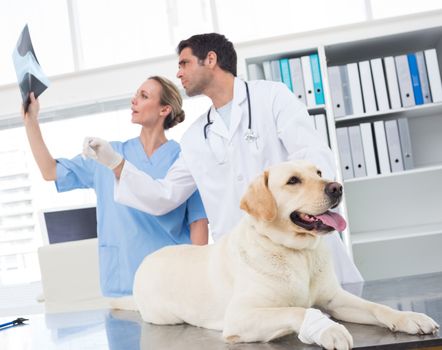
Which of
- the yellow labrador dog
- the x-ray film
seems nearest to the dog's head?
the yellow labrador dog

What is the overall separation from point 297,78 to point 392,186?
0.88 meters

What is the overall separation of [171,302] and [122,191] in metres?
0.62

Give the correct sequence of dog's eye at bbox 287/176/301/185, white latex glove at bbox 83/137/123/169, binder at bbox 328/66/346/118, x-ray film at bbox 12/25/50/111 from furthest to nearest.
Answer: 1. binder at bbox 328/66/346/118
2. x-ray film at bbox 12/25/50/111
3. white latex glove at bbox 83/137/123/169
4. dog's eye at bbox 287/176/301/185

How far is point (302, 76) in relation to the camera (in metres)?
3.00

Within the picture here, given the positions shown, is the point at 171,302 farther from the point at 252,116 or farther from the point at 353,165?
the point at 353,165

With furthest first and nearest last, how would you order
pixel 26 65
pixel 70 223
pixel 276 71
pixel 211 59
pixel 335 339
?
pixel 70 223, pixel 276 71, pixel 211 59, pixel 26 65, pixel 335 339

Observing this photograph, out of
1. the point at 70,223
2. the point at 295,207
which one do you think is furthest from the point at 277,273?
the point at 70,223

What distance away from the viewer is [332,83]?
9.84 ft

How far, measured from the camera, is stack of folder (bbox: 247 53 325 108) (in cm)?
299

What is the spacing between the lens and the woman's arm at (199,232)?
1.99 meters

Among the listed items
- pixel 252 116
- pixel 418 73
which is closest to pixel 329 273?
pixel 252 116

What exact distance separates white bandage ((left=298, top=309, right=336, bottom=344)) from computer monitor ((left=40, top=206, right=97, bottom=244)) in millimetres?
2601

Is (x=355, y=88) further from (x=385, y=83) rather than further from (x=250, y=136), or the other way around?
(x=250, y=136)

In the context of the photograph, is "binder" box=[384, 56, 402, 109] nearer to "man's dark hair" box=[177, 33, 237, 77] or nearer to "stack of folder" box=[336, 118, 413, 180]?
"stack of folder" box=[336, 118, 413, 180]
